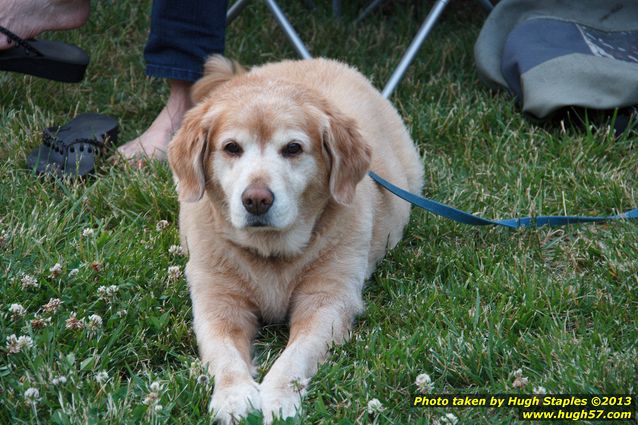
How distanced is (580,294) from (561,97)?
5.14ft

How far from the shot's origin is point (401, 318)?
2740 mm

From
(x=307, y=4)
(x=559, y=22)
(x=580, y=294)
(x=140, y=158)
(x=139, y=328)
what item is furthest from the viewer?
(x=307, y=4)

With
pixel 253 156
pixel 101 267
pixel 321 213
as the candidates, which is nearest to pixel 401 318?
pixel 321 213

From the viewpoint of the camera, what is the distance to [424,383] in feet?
7.41

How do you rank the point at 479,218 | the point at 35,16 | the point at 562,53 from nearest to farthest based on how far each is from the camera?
the point at 479,218
the point at 35,16
the point at 562,53

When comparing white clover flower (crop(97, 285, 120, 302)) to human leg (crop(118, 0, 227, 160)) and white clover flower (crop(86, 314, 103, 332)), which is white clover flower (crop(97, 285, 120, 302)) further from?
human leg (crop(118, 0, 227, 160))

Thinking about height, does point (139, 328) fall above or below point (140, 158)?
above

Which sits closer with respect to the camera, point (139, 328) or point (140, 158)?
point (139, 328)

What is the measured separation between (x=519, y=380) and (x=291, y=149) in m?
1.02

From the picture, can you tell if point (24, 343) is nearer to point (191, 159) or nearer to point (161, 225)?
point (191, 159)

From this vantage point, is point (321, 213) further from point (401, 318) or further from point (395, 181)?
point (395, 181)

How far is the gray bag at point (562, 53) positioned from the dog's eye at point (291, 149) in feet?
5.89

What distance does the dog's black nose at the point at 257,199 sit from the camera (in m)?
2.56

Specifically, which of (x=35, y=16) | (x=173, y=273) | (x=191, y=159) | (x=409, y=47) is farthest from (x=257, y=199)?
(x=409, y=47)
